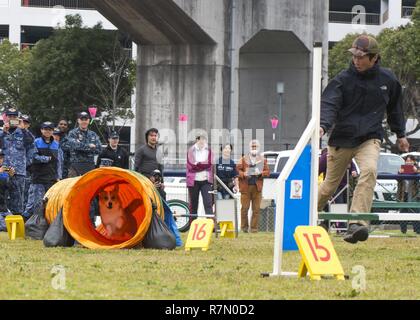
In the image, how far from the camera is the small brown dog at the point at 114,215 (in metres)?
14.7

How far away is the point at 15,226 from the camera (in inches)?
633

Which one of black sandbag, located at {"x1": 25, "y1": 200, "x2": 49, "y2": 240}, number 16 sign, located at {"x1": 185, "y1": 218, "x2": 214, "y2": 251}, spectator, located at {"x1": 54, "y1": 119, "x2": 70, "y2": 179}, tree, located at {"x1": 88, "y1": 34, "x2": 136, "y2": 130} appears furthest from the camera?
tree, located at {"x1": 88, "y1": 34, "x2": 136, "y2": 130}

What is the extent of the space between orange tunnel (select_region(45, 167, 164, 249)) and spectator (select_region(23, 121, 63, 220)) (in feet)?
8.38

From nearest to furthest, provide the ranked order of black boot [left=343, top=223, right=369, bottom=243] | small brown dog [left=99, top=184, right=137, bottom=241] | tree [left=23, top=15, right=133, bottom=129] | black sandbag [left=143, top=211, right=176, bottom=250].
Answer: black boot [left=343, top=223, right=369, bottom=243], black sandbag [left=143, top=211, right=176, bottom=250], small brown dog [left=99, top=184, right=137, bottom=241], tree [left=23, top=15, right=133, bottom=129]

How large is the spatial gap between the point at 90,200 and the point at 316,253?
574 centimetres

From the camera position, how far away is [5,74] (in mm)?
61500

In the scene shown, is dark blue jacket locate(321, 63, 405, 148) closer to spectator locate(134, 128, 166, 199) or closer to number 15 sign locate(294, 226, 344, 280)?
number 15 sign locate(294, 226, 344, 280)

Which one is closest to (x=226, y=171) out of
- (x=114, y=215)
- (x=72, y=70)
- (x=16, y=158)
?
(x=16, y=158)

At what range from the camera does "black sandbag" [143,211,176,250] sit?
13.5 meters

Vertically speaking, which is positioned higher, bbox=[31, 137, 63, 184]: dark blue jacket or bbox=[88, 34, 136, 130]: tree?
bbox=[88, 34, 136, 130]: tree

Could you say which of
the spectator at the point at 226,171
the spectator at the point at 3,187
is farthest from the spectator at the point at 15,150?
the spectator at the point at 226,171

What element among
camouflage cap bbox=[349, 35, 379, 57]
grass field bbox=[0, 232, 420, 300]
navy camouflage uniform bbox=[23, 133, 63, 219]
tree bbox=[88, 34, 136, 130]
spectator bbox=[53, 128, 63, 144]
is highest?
tree bbox=[88, 34, 136, 130]

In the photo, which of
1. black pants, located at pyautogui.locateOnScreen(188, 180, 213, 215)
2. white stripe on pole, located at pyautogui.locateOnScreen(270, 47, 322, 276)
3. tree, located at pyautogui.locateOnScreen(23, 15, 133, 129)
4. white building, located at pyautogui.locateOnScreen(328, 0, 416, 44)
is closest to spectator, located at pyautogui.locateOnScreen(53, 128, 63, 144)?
black pants, located at pyautogui.locateOnScreen(188, 180, 213, 215)
